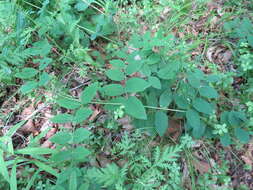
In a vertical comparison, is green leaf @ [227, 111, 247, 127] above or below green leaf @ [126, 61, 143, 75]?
below

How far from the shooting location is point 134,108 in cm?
107

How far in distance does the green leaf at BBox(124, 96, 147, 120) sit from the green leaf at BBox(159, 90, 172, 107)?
203 mm

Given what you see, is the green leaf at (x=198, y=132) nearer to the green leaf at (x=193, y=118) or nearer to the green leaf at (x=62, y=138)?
the green leaf at (x=193, y=118)

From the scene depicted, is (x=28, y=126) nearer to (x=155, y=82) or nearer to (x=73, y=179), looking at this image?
(x=73, y=179)

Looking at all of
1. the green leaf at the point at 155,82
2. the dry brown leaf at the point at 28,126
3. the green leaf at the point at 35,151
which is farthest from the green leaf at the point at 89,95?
the dry brown leaf at the point at 28,126

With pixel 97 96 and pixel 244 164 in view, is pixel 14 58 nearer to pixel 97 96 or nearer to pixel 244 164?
pixel 97 96

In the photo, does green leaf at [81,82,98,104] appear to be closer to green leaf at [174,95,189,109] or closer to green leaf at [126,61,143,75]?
green leaf at [126,61,143,75]

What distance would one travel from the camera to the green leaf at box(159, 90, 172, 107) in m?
1.23

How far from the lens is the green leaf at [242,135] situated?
1187 mm

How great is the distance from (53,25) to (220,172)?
146 cm

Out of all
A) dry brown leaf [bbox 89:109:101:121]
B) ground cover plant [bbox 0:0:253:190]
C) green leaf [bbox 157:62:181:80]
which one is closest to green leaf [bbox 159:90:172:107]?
ground cover plant [bbox 0:0:253:190]

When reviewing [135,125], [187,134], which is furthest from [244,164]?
[135,125]

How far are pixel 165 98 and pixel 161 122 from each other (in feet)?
0.43

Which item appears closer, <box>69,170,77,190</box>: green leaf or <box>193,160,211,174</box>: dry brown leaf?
<box>69,170,77,190</box>: green leaf
